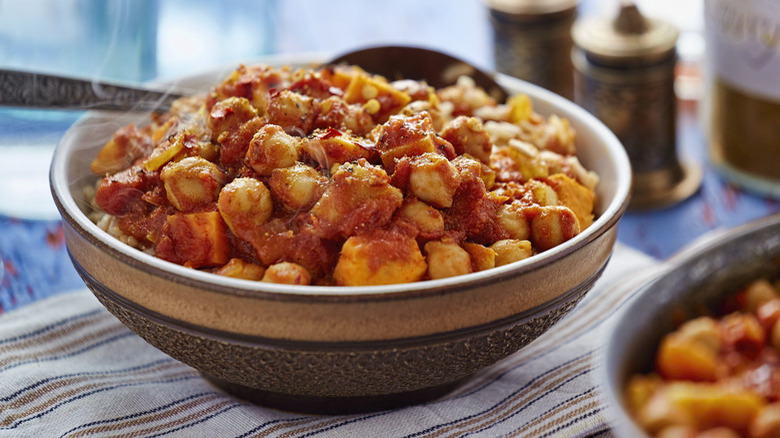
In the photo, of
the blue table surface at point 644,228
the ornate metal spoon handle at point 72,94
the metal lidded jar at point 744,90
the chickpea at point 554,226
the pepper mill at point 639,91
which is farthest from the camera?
the pepper mill at point 639,91

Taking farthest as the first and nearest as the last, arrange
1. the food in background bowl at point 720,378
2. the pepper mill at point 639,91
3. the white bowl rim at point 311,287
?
the pepper mill at point 639,91, the white bowl rim at point 311,287, the food in background bowl at point 720,378

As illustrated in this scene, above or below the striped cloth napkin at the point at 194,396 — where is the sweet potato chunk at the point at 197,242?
above

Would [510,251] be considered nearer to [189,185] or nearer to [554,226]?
[554,226]

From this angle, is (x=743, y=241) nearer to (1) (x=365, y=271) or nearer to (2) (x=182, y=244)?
(1) (x=365, y=271)

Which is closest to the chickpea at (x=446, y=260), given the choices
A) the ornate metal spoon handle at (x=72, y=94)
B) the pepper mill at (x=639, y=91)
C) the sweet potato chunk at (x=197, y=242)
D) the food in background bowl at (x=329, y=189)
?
the food in background bowl at (x=329, y=189)

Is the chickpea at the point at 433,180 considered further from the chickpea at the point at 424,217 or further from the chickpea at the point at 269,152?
the chickpea at the point at 269,152

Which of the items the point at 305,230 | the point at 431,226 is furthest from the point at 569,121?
the point at 305,230
